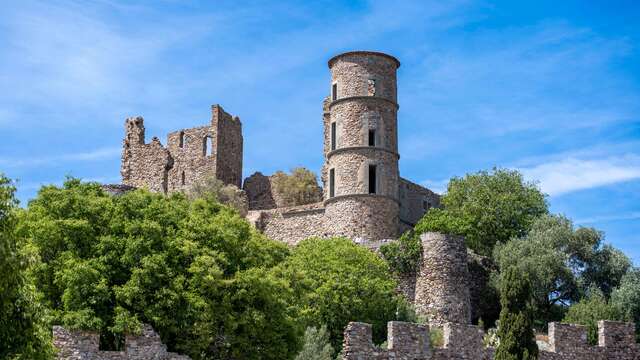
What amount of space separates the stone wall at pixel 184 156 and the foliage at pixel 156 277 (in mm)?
33129

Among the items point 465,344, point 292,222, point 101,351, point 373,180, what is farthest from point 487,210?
point 101,351

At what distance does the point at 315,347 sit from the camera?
39.3m

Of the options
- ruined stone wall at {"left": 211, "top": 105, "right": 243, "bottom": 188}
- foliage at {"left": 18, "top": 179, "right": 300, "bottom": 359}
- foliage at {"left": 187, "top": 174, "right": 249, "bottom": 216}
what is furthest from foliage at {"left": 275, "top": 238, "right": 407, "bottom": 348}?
ruined stone wall at {"left": 211, "top": 105, "right": 243, "bottom": 188}

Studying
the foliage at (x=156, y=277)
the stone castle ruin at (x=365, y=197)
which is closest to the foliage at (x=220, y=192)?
the stone castle ruin at (x=365, y=197)

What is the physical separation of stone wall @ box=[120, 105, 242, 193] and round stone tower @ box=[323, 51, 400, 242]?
13411mm

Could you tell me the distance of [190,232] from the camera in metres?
38.5

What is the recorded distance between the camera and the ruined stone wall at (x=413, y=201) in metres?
66.9

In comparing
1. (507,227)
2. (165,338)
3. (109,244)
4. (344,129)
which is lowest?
(165,338)

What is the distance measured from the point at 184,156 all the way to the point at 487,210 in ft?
68.8

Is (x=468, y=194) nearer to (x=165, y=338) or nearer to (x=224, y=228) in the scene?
(x=224, y=228)

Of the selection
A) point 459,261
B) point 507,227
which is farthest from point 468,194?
point 459,261

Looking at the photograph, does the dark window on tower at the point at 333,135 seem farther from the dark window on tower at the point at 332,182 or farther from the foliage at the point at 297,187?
the foliage at the point at 297,187

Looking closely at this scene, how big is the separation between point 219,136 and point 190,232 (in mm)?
34605

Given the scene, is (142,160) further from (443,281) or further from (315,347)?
(315,347)
